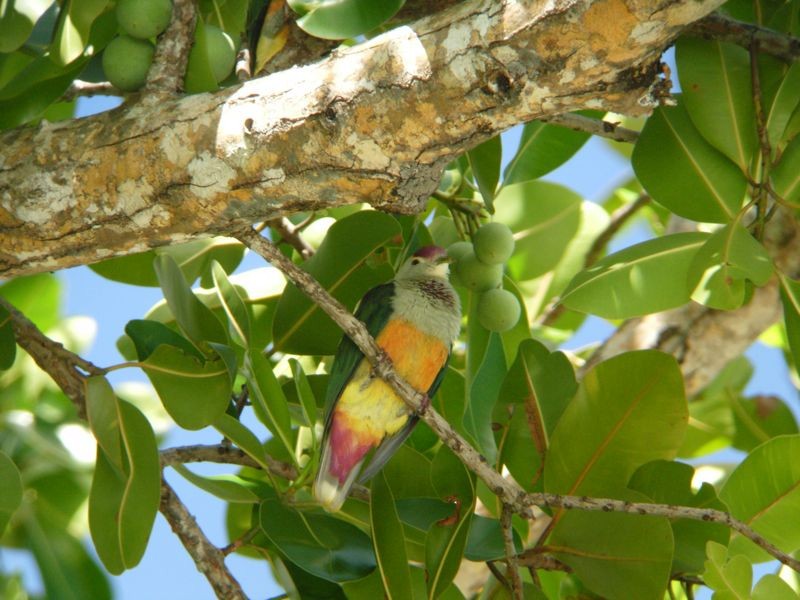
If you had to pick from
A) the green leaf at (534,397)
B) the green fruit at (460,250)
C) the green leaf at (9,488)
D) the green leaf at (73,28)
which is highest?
the green leaf at (73,28)

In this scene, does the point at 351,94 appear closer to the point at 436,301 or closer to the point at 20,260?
the point at 20,260

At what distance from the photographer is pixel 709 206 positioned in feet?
7.82

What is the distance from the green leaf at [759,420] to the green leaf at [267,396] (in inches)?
81.7

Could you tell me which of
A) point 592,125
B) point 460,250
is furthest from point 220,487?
point 592,125

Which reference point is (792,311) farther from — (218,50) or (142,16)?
(142,16)

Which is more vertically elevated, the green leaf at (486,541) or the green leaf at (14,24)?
the green leaf at (14,24)

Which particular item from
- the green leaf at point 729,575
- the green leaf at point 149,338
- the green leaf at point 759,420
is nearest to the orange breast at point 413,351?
the green leaf at point 149,338

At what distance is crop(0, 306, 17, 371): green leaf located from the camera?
2.46 m

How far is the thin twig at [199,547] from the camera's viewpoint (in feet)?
7.64

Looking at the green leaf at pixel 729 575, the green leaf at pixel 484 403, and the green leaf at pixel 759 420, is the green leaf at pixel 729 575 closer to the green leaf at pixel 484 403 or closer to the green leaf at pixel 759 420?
the green leaf at pixel 484 403

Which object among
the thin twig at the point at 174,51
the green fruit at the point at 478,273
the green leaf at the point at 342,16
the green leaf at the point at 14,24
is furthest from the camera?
the green fruit at the point at 478,273

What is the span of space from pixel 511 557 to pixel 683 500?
50 centimetres

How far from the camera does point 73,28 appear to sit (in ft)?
7.52

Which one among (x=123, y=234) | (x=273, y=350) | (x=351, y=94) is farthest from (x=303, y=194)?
(x=273, y=350)
